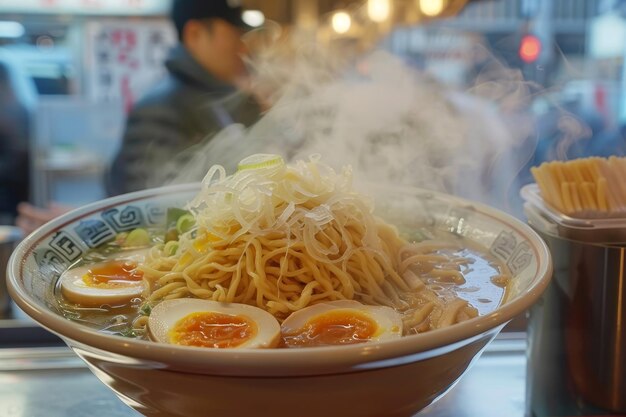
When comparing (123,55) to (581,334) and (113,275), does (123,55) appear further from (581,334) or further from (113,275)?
(581,334)

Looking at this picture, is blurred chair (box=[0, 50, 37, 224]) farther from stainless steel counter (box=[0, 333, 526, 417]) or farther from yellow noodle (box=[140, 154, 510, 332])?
yellow noodle (box=[140, 154, 510, 332])

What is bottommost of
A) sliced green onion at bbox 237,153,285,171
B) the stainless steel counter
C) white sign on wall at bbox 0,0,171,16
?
the stainless steel counter

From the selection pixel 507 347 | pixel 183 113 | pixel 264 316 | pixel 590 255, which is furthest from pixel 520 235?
pixel 183 113

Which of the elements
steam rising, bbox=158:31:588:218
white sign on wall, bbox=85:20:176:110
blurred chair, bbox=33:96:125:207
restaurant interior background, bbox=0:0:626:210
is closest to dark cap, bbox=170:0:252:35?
steam rising, bbox=158:31:588:218

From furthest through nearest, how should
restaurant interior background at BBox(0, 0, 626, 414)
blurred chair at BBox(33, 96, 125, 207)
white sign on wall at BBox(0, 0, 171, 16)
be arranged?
A: 1. blurred chair at BBox(33, 96, 125, 207)
2. white sign on wall at BBox(0, 0, 171, 16)
3. restaurant interior background at BBox(0, 0, 626, 414)

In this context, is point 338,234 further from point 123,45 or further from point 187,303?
point 123,45

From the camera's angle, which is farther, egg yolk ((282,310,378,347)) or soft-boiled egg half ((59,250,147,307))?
soft-boiled egg half ((59,250,147,307))

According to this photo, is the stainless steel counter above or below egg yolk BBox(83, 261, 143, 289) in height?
below
